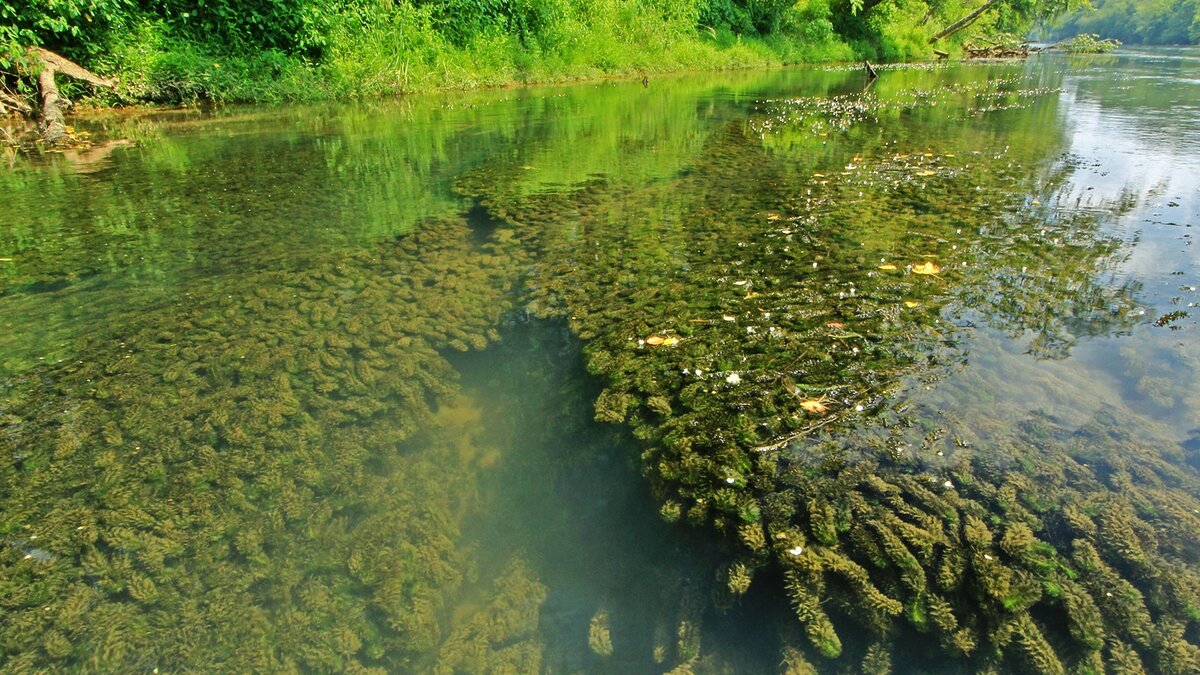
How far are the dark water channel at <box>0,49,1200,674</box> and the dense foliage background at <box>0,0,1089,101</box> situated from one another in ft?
26.1

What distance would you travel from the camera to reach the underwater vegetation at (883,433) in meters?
1.80

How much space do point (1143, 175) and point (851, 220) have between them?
3.97m

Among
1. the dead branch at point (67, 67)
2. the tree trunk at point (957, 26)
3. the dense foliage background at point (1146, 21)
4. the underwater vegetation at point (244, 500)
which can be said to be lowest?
the underwater vegetation at point (244, 500)

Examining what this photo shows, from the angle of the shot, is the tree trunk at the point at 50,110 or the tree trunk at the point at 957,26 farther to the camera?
the tree trunk at the point at 957,26

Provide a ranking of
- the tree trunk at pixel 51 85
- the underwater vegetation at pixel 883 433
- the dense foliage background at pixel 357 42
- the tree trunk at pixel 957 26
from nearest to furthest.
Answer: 1. the underwater vegetation at pixel 883 433
2. the tree trunk at pixel 51 85
3. the dense foliage background at pixel 357 42
4. the tree trunk at pixel 957 26

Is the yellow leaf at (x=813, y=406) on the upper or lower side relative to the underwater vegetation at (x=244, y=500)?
upper

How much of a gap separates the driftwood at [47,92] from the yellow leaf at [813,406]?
1135 cm

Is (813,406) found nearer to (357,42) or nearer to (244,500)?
(244,500)

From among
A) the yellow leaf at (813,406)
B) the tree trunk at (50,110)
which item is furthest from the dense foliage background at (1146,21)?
the tree trunk at (50,110)

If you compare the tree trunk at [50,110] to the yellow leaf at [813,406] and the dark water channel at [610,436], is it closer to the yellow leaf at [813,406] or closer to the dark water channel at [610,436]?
the dark water channel at [610,436]

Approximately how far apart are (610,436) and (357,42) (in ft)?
49.9

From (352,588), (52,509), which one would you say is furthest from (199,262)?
(352,588)

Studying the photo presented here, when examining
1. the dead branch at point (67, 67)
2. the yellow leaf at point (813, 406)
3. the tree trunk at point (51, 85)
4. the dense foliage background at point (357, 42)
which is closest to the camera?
the yellow leaf at point (813, 406)

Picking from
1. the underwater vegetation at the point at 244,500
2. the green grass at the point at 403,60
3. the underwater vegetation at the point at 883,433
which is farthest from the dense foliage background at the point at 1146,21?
the underwater vegetation at the point at 244,500
